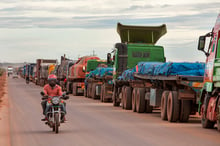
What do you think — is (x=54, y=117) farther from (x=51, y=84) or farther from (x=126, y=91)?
(x=126, y=91)

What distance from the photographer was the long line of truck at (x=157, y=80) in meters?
17.9

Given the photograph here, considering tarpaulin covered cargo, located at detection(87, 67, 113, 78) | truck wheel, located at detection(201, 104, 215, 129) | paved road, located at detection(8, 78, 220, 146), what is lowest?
paved road, located at detection(8, 78, 220, 146)

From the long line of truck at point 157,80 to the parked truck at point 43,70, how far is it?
102 feet

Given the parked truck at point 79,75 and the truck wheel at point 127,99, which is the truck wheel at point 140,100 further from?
the parked truck at point 79,75

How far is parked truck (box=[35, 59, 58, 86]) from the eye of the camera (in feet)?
249

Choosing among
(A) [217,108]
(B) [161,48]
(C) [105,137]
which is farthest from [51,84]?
(B) [161,48]

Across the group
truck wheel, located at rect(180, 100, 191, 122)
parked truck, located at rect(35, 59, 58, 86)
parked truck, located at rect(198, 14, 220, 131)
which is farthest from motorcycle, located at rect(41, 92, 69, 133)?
parked truck, located at rect(35, 59, 58, 86)

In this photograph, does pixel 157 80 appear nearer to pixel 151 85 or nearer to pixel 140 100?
pixel 140 100

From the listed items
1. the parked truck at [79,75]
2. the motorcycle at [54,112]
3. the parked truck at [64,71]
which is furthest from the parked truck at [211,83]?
the parked truck at [64,71]

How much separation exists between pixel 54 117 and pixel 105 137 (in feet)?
5.56

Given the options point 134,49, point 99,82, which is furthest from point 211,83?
point 99,82

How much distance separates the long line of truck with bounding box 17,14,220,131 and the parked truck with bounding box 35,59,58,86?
1225 inches

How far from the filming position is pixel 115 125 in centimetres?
1980

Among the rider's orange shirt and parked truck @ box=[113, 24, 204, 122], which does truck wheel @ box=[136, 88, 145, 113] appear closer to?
parked truck @ box=[113, 24, 204, 122]
